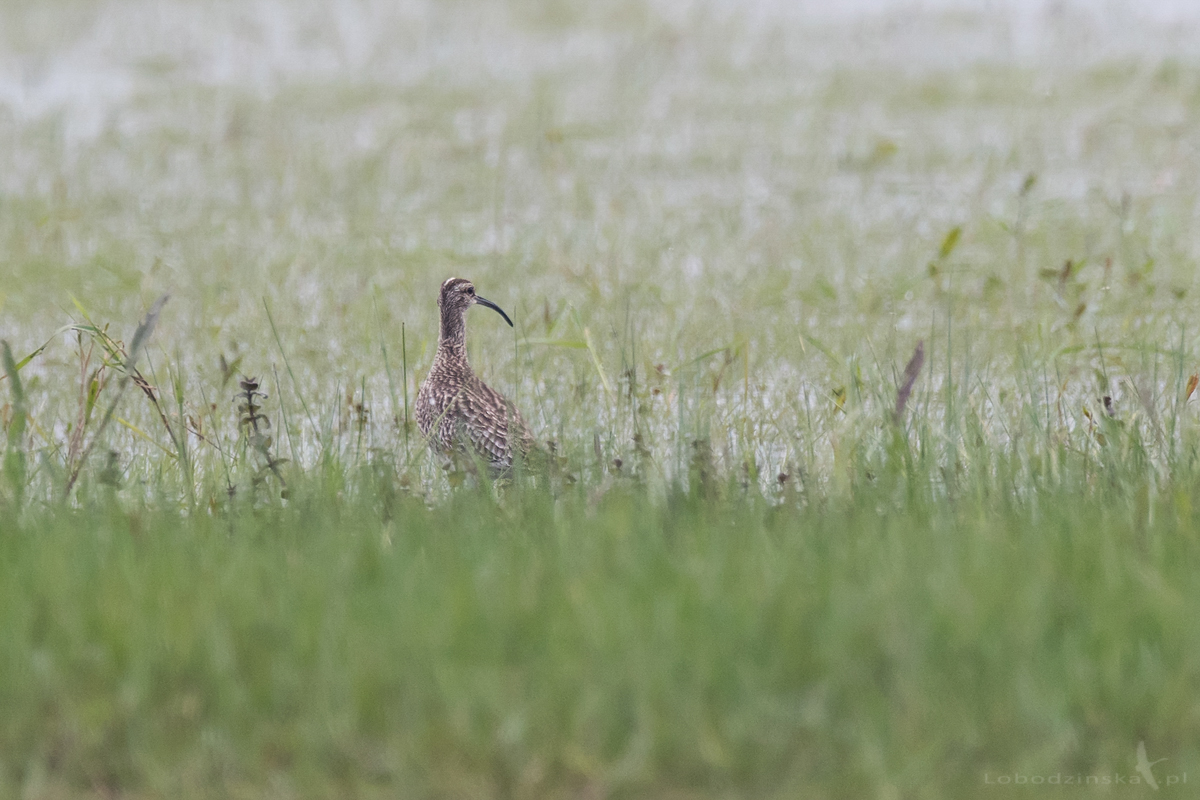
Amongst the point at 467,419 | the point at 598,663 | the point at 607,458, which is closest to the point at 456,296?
the point at 467,419

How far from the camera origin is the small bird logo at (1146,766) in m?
3.08

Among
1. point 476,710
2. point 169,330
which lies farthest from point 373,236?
point 476,710

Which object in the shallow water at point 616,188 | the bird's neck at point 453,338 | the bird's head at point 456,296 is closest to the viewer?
the bird's neck at point 453,338

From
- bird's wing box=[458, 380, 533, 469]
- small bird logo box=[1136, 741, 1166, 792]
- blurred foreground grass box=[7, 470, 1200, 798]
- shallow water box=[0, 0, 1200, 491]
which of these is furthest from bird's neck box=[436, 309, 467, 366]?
small bird logo box=[1136, 741, 1166, 792]

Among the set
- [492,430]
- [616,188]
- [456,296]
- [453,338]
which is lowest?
[492,430]

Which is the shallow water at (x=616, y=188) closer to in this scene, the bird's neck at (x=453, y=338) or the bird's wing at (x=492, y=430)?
the bird's neck at (x=453, y=338)

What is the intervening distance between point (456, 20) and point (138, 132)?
5.70 metres

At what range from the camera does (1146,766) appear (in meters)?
3.11

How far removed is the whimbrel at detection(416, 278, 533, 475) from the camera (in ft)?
17.6

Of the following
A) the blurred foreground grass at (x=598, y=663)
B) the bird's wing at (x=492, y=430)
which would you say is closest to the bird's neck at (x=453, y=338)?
the bird's wing at (x=492, y=430)

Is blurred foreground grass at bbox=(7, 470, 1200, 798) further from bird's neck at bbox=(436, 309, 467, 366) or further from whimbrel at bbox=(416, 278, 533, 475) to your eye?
bird's neck at bbox=(436, 309, 467, 366)

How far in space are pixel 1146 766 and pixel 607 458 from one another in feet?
7.23

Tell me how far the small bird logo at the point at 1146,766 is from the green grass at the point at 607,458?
0.02 m

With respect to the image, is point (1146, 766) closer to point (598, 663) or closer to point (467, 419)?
point (598, 663)
